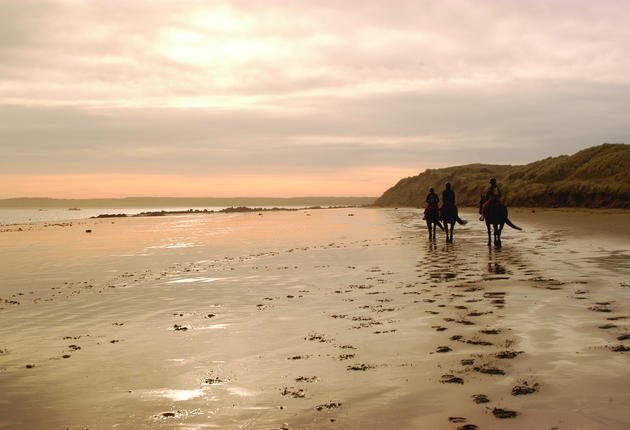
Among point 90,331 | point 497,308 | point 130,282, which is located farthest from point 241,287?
point 497,308

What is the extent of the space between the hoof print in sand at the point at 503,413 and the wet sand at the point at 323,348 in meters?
0.02

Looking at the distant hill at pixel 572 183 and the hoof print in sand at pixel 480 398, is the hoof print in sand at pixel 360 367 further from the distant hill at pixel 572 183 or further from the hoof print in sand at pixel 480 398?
the distant hill at pixel 572 183

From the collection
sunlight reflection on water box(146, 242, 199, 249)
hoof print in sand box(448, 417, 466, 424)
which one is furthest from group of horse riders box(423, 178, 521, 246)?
hoof print in sand box(448, 417, 466, 424)

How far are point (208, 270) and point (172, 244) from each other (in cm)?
919

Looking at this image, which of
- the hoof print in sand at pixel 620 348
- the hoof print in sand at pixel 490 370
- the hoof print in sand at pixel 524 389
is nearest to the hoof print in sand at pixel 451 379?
the hoof print in sand at pixel 490 370

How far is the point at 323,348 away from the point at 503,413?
2.53 metres

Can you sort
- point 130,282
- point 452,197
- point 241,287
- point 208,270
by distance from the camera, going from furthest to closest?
point 452,197, point 208,270, point 130,282, point 241,287

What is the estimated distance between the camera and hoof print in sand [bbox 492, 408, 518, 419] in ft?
13.1

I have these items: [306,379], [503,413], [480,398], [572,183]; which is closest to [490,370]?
[480,398]

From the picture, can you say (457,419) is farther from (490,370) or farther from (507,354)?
(507,354)

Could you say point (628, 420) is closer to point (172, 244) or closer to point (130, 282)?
point (130, 282)

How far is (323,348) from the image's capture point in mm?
6141

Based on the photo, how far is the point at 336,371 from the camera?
5.27 metres

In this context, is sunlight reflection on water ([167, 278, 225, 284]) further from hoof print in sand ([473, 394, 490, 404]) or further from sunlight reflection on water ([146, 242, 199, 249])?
sunlight reflection on water ([146, 242, 199, 249])
